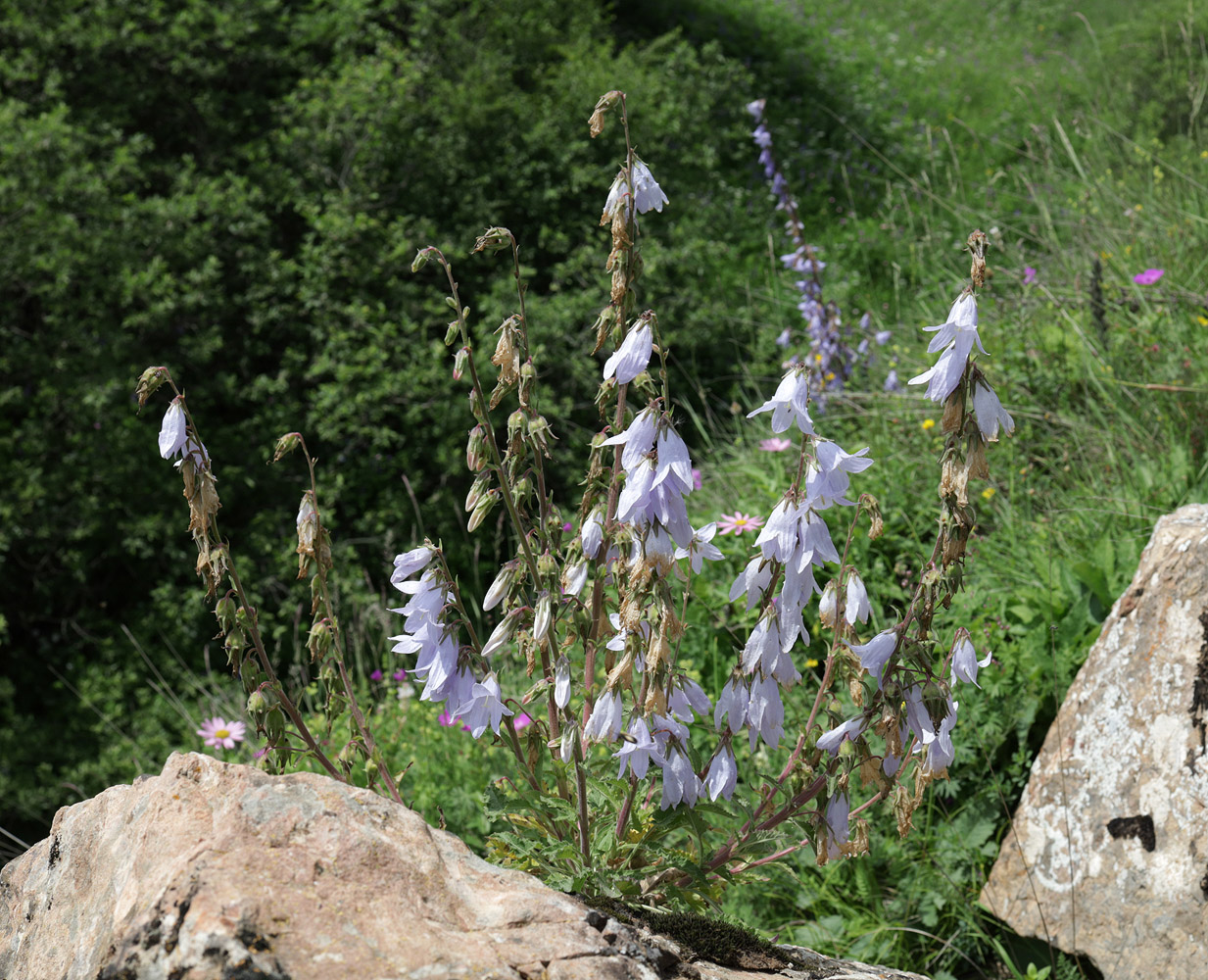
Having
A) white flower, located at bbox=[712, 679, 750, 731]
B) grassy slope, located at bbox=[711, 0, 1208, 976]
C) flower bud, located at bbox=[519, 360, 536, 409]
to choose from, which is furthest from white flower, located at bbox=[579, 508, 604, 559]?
grassy slope, located at bbox=[711, 0, 1208, 976]

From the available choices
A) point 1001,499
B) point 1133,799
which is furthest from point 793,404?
point 1001,499

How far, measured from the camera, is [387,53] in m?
6.34

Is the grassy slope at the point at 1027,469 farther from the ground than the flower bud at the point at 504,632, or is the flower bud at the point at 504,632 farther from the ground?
the flower bud at the point at 504,632

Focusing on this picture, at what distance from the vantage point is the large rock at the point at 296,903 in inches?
52.2

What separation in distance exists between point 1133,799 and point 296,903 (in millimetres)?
1922

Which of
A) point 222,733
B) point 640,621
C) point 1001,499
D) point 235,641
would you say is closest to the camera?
point 640,621

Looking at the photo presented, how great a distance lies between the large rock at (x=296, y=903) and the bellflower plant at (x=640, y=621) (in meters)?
0.21

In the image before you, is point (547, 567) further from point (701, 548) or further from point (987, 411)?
point (987, 411)

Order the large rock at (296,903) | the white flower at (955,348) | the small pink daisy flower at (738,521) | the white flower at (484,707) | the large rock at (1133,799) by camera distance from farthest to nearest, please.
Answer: the small pink daisy flower at (738,521) < the large rock at (1133,799) < the white flower at (484,707) < the white flower at (955,348) < the large rock at (296,903)

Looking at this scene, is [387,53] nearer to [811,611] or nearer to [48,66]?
[48,66]

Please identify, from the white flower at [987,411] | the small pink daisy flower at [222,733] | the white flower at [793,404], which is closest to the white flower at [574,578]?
the white flower at [793,404]

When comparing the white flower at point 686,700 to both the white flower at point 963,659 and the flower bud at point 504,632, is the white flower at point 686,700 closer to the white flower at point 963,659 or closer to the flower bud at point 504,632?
the flower bud at point 504,632

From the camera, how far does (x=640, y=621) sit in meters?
1.68

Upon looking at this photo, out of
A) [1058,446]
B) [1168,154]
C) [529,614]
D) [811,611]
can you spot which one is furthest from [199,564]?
[1168,154]
